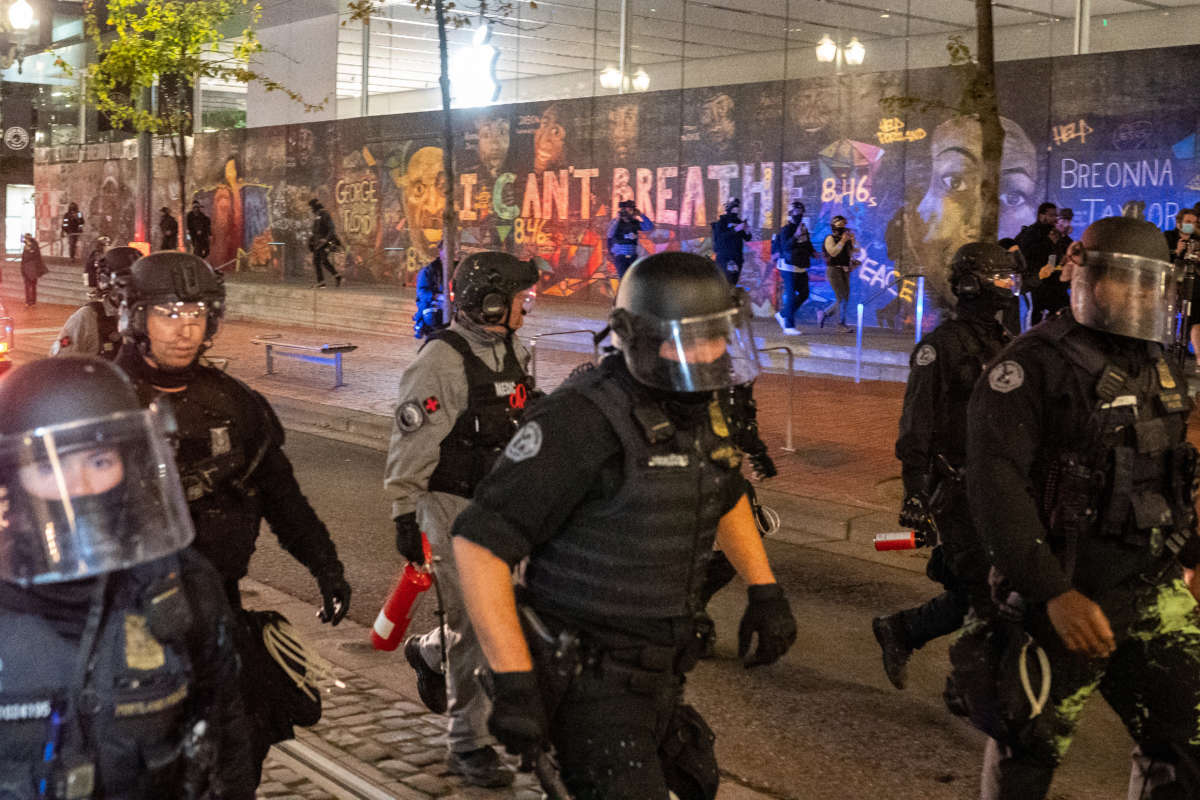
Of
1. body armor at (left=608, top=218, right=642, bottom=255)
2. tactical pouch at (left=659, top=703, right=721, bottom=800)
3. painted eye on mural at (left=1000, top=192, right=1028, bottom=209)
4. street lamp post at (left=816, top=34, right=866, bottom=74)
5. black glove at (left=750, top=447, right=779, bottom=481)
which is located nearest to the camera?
tactical pouch at (left=659, top=703, right=721, bottom=800)

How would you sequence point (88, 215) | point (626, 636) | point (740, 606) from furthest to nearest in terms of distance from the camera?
1. point (88, 215)
2. point (740, 606)
3. point (626, 636)

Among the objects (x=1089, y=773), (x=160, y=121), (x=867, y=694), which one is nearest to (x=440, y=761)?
(x=867, y=694)

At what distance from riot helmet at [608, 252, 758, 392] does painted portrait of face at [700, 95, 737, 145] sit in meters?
19.8

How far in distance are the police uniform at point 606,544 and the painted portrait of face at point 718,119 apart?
19965mm

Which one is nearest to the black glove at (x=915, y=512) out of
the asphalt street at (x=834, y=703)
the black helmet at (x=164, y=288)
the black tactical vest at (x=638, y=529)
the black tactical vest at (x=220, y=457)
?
the asphalt street at (x=834, y=703)

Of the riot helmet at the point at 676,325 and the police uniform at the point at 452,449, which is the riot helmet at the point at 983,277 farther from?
the riot helmet at the point at 676,325

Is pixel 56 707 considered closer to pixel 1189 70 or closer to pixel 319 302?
pixel 1189 70

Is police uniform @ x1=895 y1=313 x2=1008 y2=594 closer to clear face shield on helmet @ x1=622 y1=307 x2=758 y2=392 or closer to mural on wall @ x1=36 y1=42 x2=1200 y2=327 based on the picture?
clear face shield on helmet @ x1=622 y1=307 x2=758 y2=392

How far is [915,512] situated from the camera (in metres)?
5.51

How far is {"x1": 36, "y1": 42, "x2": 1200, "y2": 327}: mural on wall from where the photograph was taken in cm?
1750

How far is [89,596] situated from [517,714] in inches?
34.7

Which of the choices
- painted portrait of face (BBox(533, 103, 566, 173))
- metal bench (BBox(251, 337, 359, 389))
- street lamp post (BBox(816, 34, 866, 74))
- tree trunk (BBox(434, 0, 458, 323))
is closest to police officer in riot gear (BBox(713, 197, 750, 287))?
street lamp post (BBox(816, 34, 866, 74))

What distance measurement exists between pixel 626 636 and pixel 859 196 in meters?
18.2

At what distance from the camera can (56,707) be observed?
238 cm
